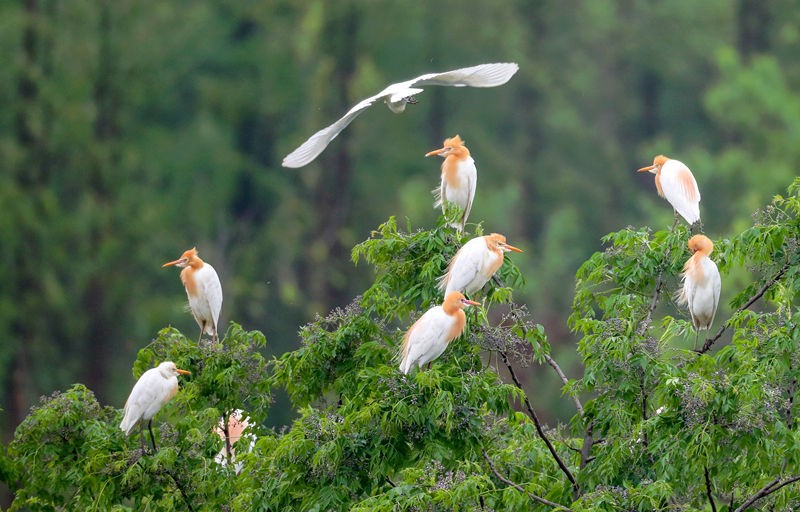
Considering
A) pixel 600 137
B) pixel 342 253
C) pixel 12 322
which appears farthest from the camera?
pixel 600 137

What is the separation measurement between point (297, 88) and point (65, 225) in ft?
16.7

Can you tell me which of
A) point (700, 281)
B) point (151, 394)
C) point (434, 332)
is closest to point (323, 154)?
point (151, 394)

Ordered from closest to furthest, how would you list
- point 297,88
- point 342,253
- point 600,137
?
1. point 342,253
2. point 297,88
3. point 600,137

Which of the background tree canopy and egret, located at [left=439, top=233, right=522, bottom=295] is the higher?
the background tree canopy

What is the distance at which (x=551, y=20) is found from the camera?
83.8ft

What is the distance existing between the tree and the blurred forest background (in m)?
11.5

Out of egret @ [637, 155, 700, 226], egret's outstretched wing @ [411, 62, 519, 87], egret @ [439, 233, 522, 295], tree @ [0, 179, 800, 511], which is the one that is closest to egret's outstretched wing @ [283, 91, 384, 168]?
egret's outstretched wing @ [411, 62, 519, 87]

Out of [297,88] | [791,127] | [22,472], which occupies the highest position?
[297,88]

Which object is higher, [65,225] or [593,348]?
[65,225]

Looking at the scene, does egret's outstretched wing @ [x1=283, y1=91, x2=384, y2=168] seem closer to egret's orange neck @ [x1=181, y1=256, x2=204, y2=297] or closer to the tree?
the tree

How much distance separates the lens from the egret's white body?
6.46m

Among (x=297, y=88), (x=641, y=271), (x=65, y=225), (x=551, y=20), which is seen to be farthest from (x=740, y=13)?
(x=641, y=271)

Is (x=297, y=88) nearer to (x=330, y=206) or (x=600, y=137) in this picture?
(x=330, y=206)

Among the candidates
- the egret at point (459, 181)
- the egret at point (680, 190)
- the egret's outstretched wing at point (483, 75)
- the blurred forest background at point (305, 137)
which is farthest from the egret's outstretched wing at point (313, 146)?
the blurred forest background at point (305, 137)
